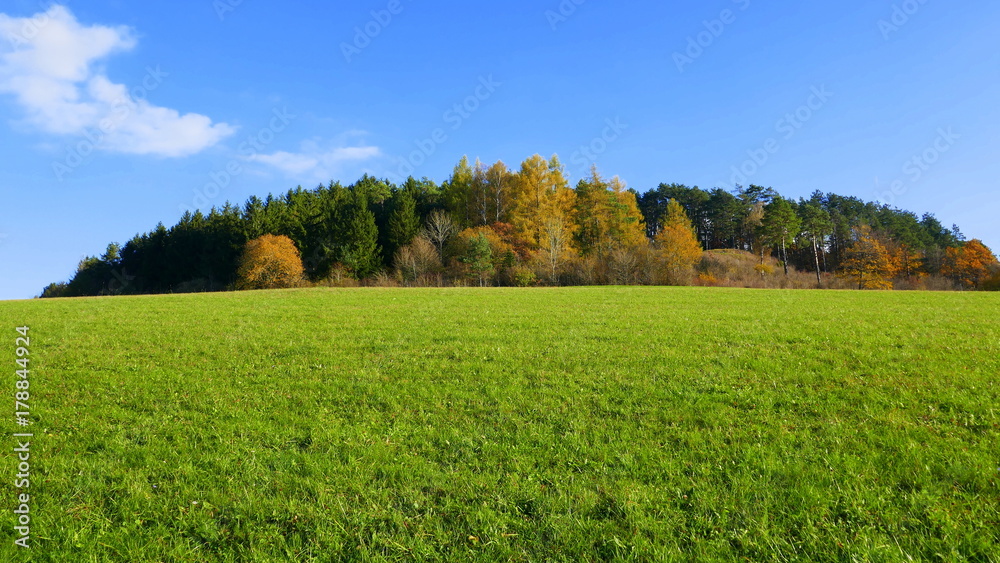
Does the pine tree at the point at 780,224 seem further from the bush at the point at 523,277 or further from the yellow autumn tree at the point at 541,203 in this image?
the bush at the point at 523,277

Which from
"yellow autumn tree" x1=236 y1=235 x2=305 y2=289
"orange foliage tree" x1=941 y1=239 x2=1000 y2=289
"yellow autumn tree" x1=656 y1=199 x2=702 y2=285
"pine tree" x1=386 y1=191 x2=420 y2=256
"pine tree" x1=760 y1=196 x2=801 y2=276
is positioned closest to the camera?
"yellow autumn tree" x1=236 y1=235 x2=305 y2=289

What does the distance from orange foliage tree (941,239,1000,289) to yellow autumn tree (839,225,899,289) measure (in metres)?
11.5

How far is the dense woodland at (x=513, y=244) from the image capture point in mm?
63125

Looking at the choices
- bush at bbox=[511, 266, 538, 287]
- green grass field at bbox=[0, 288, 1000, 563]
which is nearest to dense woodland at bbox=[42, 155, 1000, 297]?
bush at bbox=[511, 266, 538, 287]

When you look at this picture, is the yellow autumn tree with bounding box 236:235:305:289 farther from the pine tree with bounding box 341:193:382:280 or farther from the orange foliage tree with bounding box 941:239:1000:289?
the orange foliage tree with bounding box 941:239:1000:289

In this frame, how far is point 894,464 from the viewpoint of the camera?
6.48 meters

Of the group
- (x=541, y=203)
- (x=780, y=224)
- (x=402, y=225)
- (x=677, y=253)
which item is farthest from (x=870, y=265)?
(x=402, y=225)

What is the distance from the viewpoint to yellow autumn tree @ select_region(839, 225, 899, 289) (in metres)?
74.6

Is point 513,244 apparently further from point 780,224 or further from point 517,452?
point 517,452

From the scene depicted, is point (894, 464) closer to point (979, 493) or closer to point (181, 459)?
point (979, 493)

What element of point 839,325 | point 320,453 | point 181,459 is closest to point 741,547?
point 320,453

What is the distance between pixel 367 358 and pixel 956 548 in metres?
12.2

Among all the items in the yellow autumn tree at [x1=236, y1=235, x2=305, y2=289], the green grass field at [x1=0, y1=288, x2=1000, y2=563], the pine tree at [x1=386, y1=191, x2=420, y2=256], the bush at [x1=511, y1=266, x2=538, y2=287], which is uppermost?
the pine tree at [x1=386, y1=191, x2=420, y2=256]

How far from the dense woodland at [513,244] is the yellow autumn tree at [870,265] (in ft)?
0.62
